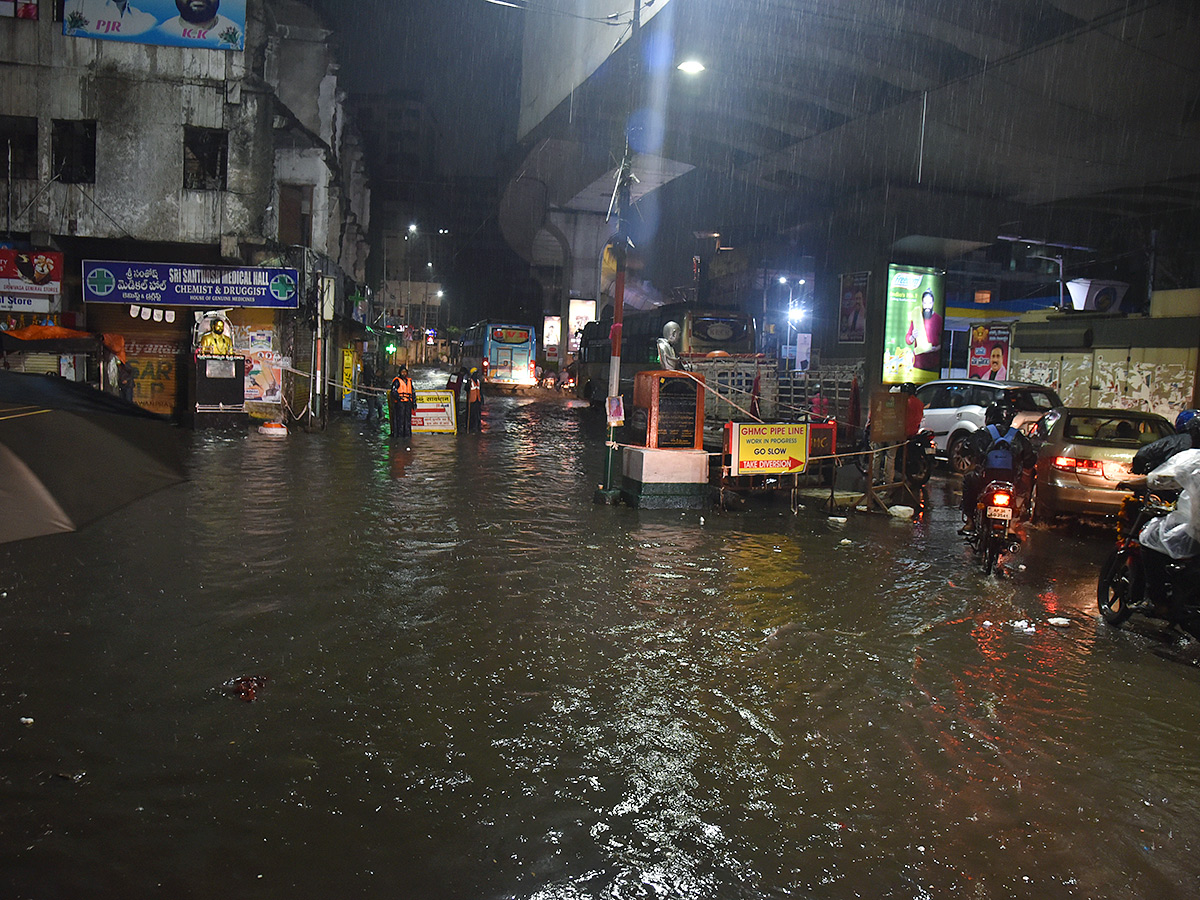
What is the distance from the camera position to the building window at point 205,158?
22000 millimetres

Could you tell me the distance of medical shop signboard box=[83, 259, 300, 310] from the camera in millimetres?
21406

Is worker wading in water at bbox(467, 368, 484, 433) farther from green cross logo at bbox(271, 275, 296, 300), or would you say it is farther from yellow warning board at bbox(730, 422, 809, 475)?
yellow warning board at bbox(730, 422, 809, 475)

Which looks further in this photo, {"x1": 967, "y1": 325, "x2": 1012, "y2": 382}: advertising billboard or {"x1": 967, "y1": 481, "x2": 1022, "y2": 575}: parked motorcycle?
{"x1": 967, "y1": 325, "x2": 1012, "y2": 382}: advertising billboard

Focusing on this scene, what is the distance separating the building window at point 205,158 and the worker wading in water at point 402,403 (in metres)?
7.26

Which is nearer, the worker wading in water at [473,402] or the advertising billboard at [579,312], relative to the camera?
the worker wading in water at [473,402]

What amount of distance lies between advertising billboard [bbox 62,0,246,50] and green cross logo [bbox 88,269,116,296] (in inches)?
231

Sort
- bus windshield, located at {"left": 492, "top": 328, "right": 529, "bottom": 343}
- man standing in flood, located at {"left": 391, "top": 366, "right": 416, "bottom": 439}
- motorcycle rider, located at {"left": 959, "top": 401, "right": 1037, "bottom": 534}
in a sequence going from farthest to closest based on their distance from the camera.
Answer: bus windshield, located at {"left": 492, "top": 328, "right": 529, "bottom": 343}
man standing in flood, located at {"left": 391, "top": 366, "right": 416, "bottom": 439}
motorcycle rider, located at {"left": 959, "top": 401, "right": 1037, "bottom": 534}

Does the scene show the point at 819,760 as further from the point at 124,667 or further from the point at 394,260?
the point at 394,260

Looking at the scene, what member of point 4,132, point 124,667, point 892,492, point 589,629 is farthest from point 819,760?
point 4,132

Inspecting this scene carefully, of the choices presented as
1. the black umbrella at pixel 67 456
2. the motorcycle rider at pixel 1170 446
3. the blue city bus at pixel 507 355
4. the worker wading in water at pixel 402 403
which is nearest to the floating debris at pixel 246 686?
the black umbrella at pixel 67 456

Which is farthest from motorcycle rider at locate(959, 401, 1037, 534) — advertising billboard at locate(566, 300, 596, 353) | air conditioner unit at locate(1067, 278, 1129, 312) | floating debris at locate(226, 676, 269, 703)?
advertising billboard at locate(566, 300, 596, 353)

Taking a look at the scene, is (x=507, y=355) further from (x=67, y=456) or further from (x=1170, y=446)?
(x=67, y=456)

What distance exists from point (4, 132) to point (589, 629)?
75.8 feet

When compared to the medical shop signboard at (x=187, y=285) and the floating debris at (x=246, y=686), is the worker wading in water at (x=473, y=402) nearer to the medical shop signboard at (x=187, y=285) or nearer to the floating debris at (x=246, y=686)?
the medical shop signboard at (x=187, y=285)
